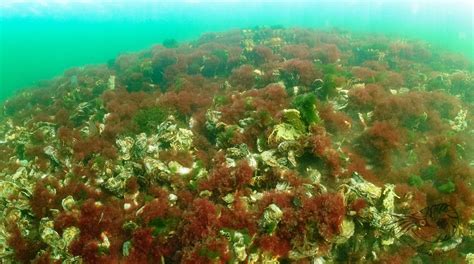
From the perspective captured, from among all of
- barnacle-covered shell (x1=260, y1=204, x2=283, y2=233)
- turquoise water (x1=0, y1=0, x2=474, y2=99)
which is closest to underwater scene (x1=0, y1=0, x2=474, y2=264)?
barnacle-covered shell (x1=260, y1=204, x2=283, y2=233)

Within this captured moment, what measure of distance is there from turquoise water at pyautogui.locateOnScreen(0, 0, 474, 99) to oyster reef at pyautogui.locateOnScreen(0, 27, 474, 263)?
135 feet

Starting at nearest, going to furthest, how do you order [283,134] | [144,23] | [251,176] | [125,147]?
[251,176]
[283,134]
[125,147]
[144,23]

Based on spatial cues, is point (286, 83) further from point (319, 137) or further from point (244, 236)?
point (244, 236)

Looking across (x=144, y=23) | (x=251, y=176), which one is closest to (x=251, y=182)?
(x=251, y=176)

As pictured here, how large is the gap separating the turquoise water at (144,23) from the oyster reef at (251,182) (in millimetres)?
41130

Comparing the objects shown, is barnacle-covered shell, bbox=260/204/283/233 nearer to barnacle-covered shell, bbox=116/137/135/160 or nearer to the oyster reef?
the oyster reef

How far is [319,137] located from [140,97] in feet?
31.0

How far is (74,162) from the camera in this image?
9.50 m

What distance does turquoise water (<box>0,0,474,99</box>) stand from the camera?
73.2 metres

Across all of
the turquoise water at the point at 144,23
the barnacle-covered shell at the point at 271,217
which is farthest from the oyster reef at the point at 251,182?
the turquoise water at the point at 144,23

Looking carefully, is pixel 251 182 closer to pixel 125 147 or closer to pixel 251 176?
pixel 251 176

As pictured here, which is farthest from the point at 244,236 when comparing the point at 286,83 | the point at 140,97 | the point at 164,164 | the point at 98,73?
the point at 98,73

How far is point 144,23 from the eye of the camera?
14662cm

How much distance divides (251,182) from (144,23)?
156 meters
